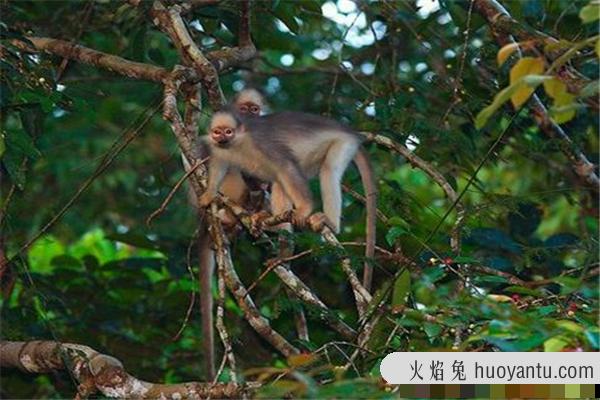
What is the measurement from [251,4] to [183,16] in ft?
2.20

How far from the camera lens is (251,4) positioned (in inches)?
274

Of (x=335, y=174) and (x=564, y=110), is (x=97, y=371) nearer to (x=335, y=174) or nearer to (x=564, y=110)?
(x=335, y=174)

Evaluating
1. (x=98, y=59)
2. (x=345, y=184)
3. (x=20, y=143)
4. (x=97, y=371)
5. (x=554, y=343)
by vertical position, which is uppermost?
(x=554, y=343)

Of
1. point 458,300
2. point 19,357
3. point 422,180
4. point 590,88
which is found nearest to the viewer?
point 590,88

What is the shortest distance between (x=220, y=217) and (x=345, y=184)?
4.04 feet

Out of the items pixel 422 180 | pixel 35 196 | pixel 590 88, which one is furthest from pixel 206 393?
pixel 422 180

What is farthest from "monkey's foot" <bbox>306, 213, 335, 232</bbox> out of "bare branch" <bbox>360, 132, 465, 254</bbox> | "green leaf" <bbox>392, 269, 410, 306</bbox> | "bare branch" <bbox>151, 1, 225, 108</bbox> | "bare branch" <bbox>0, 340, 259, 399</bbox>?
"green leaf" <bbox>392, 269, 410, 306</bbox>

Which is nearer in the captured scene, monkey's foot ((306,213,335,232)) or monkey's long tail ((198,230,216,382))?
monkey's long tail ((198,230,216,382))

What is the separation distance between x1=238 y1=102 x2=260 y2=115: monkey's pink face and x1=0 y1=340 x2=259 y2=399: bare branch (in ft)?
6.30

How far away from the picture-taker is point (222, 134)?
659 cm

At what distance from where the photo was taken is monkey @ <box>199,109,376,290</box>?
6.62 m

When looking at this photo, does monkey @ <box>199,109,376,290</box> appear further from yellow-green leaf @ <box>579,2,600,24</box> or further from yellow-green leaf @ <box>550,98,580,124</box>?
yellow-green leaf @ <box>579,2,600,24</box>

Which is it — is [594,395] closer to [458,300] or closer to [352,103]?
[458,300]

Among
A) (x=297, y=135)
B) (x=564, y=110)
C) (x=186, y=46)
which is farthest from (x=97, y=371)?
(x=564, y=110)
